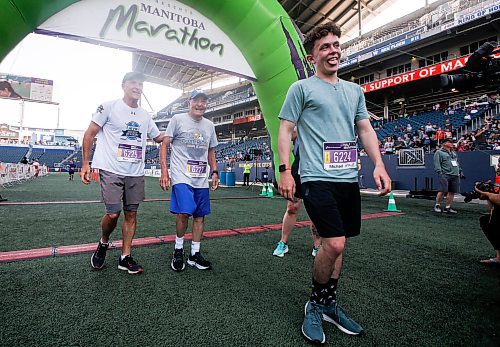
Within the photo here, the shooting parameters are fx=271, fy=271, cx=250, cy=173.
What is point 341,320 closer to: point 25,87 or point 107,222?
point 107,222

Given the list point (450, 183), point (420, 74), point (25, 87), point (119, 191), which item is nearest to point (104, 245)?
point (119, 191)

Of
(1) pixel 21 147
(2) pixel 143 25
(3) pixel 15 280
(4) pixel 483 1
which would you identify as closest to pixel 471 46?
(4) pixel 483 1

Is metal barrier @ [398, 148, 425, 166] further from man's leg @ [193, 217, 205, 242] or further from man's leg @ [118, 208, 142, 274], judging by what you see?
man's leg @ [118, 208, 142, 274]

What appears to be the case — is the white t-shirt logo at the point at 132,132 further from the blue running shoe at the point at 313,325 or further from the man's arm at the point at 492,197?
the man's arm at the point at 492,197

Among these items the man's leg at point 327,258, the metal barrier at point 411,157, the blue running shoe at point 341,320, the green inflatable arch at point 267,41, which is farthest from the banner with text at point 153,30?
the metal barrier at point 411,157

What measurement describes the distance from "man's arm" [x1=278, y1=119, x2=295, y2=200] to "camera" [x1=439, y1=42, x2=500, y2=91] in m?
2.26

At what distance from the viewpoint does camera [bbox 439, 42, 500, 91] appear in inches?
112

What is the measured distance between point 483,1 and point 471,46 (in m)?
2.76

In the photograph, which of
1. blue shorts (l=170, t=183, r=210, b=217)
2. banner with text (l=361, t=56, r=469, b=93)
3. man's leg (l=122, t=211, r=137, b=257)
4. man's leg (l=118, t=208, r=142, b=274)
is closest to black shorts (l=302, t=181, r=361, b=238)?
blue shorts (l=170, t=183, r=210, b=217)

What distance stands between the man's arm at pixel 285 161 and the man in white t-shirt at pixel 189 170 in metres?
1.26

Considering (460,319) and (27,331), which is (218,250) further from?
(460,319)

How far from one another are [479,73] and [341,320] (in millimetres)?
3026

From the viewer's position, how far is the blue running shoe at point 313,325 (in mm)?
1392

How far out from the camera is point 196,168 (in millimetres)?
2684
